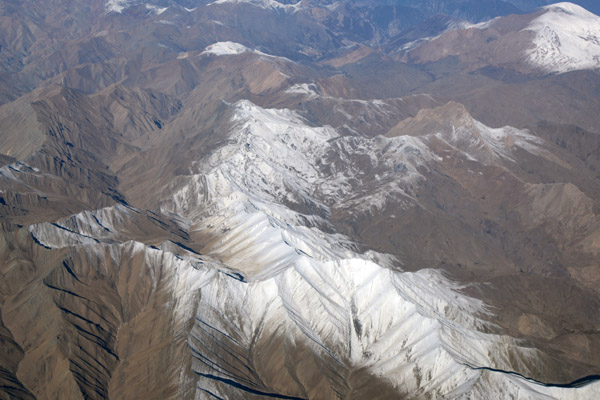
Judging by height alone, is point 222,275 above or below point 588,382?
above

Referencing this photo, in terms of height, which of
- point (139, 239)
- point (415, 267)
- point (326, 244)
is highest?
point (139, 239)

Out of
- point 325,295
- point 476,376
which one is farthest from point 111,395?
point 476,376

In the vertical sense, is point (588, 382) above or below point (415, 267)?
above

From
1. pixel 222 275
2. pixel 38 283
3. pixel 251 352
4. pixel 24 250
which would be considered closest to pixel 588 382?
pixel 251 352

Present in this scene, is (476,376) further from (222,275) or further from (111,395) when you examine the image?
(111,395)

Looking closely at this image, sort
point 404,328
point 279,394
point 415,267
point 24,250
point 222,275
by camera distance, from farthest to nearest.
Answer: point 415,267, point 24,250, point 222,275, point 404,328, point 279,394

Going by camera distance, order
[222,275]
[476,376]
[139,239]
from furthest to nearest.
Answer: [139,239], [222,275], [476,376]

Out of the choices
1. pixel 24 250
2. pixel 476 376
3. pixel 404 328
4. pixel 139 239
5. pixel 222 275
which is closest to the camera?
pixel 476 376

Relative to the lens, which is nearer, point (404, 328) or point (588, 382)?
point (588, 382)

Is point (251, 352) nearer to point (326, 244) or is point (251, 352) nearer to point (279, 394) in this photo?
point (279, 394)

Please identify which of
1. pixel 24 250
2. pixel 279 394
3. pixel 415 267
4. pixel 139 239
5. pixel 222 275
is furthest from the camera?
pixel 415 267
